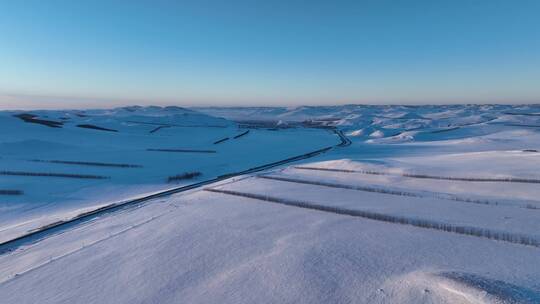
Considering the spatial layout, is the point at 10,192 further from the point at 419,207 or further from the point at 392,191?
the point at 419,207

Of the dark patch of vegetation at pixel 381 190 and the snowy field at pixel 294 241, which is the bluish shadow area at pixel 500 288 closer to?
the snowy field at pixel 294 241

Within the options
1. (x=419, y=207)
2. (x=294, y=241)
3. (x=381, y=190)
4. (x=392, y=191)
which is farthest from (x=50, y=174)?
(x=419, y=207)

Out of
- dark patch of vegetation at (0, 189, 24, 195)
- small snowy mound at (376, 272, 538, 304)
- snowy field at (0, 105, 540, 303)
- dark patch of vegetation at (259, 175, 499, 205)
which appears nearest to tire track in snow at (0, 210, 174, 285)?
snowy field at (0, 105, 540, 303)

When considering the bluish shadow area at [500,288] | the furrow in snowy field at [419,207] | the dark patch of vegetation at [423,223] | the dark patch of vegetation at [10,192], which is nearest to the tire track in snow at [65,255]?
the dark patch of vegetation at [423,223]

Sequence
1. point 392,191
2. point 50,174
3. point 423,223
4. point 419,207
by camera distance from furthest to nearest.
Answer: point 50,174 → point 392,191 → point 419,207 → point 423,223

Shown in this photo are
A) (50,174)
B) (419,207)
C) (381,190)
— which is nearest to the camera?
(419,207)

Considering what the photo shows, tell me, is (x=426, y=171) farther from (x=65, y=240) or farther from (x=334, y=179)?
(x=65, y=240)

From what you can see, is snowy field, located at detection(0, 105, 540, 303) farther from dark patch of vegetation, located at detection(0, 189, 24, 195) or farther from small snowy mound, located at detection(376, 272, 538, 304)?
dark patch of vegetation, located at detection(0, 189, 24, 195)

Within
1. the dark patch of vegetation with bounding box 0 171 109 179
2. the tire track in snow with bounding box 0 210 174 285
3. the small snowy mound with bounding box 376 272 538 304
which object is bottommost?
the dark patch of vegetation with bounding box 0 171 109 179
